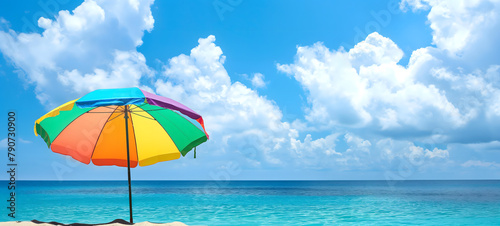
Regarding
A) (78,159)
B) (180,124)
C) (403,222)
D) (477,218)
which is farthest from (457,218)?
(78,159)

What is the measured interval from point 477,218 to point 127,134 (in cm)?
1536

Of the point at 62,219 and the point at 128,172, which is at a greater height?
the point at 128,172

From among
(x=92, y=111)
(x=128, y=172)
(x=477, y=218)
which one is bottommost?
(x=477, y=218)

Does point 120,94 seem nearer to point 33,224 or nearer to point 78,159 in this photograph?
point 78,159

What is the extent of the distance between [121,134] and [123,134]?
34mm

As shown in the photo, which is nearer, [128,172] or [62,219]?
[128,172]

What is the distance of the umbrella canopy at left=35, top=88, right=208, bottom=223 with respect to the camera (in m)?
5.91

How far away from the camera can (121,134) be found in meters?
6.27

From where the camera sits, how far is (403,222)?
→ 13992 mm

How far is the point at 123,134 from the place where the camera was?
6.27m

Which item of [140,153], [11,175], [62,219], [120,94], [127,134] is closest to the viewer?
[120,94]

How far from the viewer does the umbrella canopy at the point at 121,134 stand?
5930 millimetres

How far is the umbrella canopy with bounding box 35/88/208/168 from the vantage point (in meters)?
5.93

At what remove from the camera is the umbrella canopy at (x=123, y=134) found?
19.4ft
